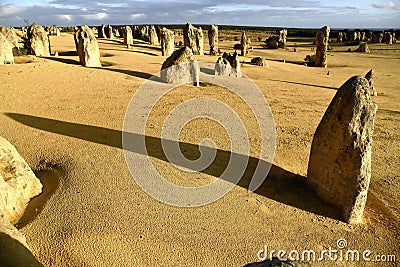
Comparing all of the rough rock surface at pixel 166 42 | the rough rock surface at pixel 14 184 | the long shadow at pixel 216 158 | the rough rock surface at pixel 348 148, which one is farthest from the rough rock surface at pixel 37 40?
the rough rock surface at pixel 348 148

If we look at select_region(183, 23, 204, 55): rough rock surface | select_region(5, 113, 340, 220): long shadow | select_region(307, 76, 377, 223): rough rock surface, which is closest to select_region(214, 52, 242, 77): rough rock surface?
select_region(183, 23, 204, 55): rough rock surface

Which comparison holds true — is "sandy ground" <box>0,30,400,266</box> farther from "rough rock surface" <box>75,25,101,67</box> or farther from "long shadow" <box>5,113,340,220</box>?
"rough rock surface" <box>75,25,101,67</box>

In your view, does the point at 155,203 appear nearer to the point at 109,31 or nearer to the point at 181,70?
the point at 181,70

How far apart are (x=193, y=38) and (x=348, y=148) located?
78.6ft

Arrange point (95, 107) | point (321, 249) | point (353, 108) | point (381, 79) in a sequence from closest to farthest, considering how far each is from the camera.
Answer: point (321, 249) → point (353, 108) → point (95, 107) → point (381, 79)

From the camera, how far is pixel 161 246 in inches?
178

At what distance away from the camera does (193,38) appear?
27328 mm

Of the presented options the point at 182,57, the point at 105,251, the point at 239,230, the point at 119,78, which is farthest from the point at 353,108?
the point at 119,78

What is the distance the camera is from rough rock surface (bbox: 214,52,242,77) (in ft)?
55.8

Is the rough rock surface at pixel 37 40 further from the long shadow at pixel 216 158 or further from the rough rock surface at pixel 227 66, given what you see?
the long shadow at pixel 216 158

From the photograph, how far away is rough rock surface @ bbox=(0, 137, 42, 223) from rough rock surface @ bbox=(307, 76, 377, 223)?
5.32m

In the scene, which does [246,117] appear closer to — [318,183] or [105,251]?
[318,183]

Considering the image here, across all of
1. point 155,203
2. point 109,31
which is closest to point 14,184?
point 155,203

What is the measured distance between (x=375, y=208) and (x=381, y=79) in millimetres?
18721
